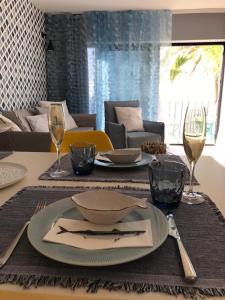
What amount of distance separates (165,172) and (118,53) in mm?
4142

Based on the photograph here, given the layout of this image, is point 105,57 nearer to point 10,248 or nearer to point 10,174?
point 10,174

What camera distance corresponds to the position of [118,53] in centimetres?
457

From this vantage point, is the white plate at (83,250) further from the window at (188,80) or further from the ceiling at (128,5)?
the window at (188,80)

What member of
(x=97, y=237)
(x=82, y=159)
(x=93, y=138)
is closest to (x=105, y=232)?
(x=97, y=237)

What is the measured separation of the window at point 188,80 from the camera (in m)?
4.75

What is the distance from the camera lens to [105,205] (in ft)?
2.08

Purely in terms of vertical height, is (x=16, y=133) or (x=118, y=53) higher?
(x=118, y=53)

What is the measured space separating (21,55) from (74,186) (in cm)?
349

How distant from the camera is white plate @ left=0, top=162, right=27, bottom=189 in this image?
87 centimetres

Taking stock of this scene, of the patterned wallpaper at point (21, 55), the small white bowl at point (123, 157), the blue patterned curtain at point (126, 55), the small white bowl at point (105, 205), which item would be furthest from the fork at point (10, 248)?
the blue patterned curtain at point (126, 55)

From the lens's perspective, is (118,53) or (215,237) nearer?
(215,237)

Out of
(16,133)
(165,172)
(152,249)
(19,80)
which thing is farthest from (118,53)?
(152,249)

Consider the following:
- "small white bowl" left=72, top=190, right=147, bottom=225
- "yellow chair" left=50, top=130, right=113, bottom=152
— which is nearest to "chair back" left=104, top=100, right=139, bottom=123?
"yellow chair" left=50, top=130, right=113, bottom=152

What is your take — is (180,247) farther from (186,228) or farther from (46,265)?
(46,265)
